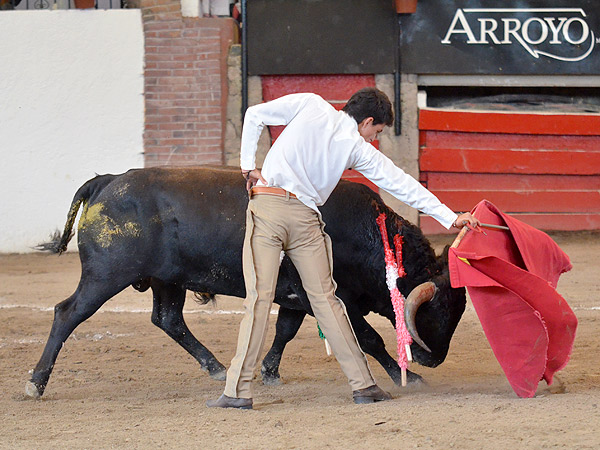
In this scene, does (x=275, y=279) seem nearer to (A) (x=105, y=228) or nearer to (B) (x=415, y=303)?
(B) (x=415, y=303)

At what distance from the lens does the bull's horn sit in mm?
4305

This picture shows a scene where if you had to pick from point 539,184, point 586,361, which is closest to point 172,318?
point 586,361

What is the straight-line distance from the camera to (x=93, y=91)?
31.8 feet

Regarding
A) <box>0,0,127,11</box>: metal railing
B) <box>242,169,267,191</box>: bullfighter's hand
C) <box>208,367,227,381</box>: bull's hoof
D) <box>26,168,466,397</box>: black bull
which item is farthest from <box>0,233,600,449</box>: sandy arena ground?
<box>0,0,127,11</box>: metal railing

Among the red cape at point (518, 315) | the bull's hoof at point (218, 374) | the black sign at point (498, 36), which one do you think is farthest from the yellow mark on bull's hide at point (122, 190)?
the black sign at point (498, 36)

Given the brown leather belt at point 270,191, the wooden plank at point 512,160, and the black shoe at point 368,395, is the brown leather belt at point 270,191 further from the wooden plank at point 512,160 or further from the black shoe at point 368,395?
the wooden plank at point 512,160

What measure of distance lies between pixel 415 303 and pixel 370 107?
1.05 m

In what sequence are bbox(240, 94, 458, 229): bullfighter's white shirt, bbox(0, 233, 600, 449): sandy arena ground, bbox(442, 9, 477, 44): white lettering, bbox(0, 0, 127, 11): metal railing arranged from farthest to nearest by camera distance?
bbox(0, 0, 127, 11): metal railing
bbox(442, 9, 477, 44): white lettering
bbox(240, 94, 458, 229): bullfighter's white shirt
bbox(0, 233, 600, 449): sandy arena ground

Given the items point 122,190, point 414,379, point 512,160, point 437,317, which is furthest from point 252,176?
point 512,160

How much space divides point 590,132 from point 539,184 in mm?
826

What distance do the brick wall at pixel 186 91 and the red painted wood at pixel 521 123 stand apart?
265 centimetres

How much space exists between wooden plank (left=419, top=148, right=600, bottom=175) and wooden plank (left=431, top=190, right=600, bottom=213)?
0.27 metres

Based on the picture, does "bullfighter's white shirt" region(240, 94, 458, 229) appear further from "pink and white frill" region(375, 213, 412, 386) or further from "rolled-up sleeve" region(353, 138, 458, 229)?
"pink and white frill" region(375, 213, 412, 386)

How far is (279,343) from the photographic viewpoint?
5.21 metres
